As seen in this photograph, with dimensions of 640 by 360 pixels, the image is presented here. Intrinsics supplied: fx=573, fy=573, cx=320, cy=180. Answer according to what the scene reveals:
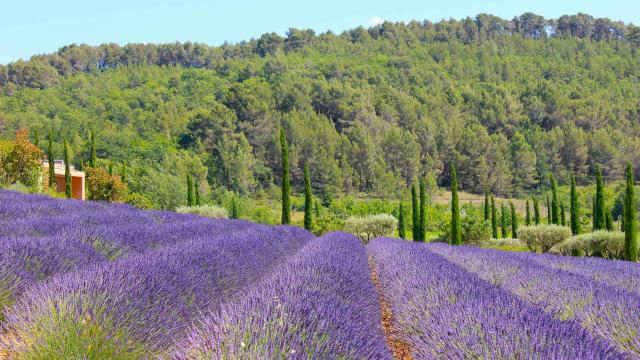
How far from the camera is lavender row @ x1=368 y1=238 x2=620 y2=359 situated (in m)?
2.93

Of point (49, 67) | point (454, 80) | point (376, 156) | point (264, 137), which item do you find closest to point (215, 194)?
point (264, 137)

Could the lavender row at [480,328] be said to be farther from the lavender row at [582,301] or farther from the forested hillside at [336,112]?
the forested hillside at [336,112]

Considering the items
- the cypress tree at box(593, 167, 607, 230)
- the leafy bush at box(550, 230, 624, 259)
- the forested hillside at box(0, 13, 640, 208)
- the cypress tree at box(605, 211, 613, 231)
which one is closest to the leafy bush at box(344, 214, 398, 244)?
the leafy bush at box(550, 230, 624, 259)

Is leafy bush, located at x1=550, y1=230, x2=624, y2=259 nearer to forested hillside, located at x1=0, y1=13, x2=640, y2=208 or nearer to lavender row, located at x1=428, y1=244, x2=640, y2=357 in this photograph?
lavender row, located at x1=428, y1=244, x2=640, y2=357

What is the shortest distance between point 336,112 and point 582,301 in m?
90.3

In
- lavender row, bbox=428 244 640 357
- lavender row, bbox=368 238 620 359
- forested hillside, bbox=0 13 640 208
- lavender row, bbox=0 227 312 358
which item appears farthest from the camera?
forested hillside, bbox=0 13 640 208

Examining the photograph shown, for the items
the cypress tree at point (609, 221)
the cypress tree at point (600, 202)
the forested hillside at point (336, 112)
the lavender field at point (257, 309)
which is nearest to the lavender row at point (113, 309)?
the lavender field at point (257, 309)

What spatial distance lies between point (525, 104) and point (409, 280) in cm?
11241

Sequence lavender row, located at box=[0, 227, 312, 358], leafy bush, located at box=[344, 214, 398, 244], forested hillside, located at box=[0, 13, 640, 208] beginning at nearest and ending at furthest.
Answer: lavender row, located at box=[0, 227, 312, 358] → leafy bush, located at box=[344, 214, 398, 244] → forested hillside, located at box=[0, 13, 640, 208]

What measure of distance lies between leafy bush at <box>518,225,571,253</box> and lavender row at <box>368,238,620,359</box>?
23.5 metres

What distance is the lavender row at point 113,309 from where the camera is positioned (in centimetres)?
345

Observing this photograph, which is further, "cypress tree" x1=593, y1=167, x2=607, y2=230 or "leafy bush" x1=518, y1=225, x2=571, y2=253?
"cypress tree" x1=593, y1=167, x2=607, y2=230

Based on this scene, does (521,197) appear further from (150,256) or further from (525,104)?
(150,256)

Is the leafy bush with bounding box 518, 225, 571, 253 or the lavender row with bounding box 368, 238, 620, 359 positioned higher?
the lavender row with bounding box 368, 238, 620, 359
